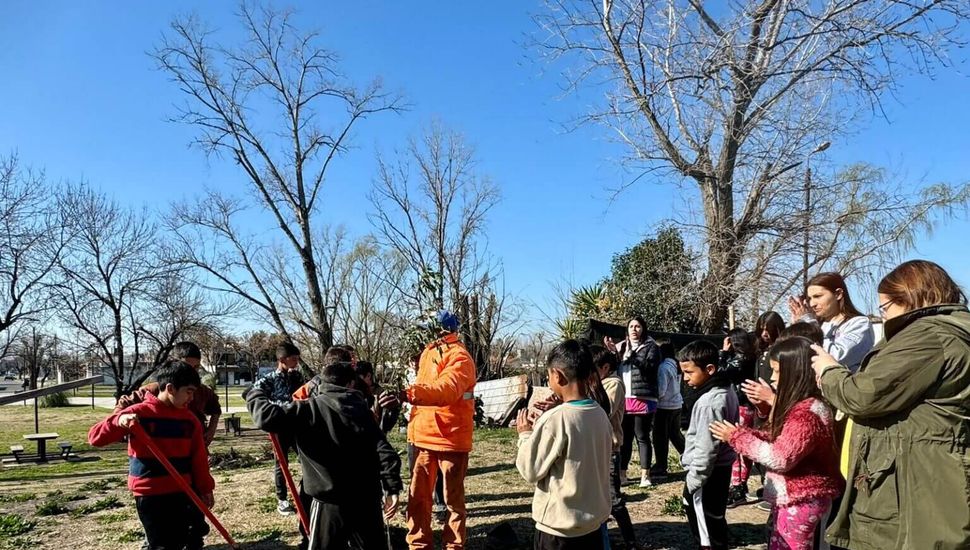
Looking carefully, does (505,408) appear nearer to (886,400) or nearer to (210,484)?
(210,484)

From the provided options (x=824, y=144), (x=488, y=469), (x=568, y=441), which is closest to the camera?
(x=568, y=441)

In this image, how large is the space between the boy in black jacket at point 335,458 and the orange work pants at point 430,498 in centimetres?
85

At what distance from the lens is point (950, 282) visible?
9.07 ft

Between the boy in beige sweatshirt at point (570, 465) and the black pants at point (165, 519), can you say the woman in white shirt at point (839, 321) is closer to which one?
the boy in beige sweatshirt at point (570, 465)

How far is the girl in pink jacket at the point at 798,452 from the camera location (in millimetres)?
3234

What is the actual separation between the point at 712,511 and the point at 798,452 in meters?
1.18

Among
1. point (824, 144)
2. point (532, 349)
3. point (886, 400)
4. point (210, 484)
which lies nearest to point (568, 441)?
point (886, 400)

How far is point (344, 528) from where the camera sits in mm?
3691

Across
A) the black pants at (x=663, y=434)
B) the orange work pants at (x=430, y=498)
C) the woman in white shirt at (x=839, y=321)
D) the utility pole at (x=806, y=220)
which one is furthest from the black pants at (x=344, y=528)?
the utility pole at (x=806, y=220)

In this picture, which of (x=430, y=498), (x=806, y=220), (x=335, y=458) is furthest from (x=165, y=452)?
(x=806, y=220)

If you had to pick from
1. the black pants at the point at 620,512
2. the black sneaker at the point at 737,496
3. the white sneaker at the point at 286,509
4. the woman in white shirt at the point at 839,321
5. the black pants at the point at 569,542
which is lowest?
the black sneaker at the point at 737,496

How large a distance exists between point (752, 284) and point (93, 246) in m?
17.6

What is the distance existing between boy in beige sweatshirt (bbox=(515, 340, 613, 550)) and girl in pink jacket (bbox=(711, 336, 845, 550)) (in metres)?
0.84

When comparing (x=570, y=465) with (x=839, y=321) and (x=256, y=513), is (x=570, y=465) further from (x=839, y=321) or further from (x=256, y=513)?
(x=256, y=513)
